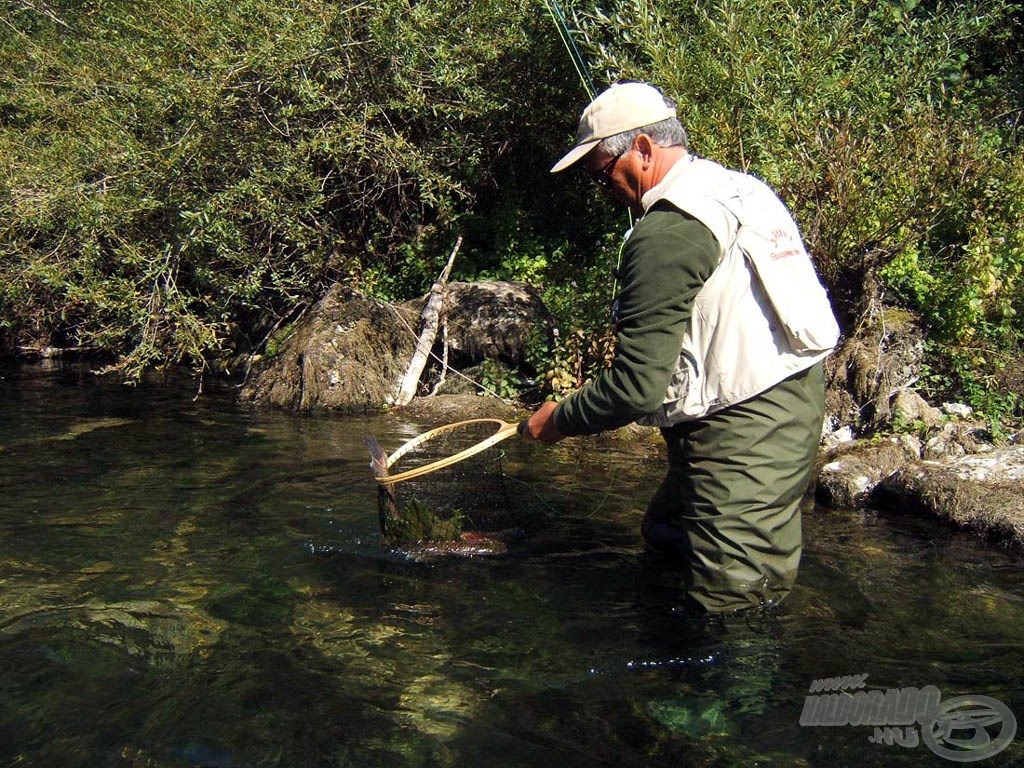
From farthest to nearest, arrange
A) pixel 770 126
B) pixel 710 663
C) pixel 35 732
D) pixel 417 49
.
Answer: pixel 417 49 → pixel 770 126 → pixel 710 663 → pixel 35 732

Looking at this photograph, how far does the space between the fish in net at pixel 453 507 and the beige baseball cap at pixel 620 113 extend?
5.69 ft

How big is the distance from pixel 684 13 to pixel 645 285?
623 centimetres

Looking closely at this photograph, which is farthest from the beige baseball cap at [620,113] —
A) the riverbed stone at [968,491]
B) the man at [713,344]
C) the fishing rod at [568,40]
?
the fishing rod at [568,40]

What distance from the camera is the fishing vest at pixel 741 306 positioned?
3.69 m

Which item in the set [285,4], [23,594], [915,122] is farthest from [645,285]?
[285,4]

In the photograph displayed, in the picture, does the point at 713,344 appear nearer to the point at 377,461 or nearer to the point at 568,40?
the point at 377,461

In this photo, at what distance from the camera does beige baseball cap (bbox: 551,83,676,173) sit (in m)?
3.75

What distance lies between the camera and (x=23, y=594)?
474cm

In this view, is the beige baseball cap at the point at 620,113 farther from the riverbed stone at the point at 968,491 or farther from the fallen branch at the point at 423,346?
the fallen branch at the point at 423,346

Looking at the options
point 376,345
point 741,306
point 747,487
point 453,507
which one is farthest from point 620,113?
point 376,345

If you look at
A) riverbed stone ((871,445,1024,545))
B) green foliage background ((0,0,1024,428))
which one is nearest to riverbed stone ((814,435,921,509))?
riverbed stone ((871,445,1024,545))

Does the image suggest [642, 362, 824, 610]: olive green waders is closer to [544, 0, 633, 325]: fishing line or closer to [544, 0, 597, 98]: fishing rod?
Result: [544, 0, 633, 325]: fishing line

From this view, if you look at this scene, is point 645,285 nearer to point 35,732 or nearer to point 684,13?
point 35,732

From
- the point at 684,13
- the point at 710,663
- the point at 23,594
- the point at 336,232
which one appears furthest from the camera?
the point at 336,232
